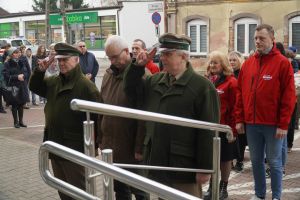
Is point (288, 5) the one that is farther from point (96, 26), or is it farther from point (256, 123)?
point (96, 26)

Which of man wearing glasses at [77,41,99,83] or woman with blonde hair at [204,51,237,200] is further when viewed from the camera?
man wearing glasses at [77,41,99,83]

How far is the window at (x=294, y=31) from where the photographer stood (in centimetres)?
1967

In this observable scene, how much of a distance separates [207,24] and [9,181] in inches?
685

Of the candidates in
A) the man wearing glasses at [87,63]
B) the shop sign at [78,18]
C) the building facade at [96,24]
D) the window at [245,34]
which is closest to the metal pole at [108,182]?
the man wearing glasses at [87,63]

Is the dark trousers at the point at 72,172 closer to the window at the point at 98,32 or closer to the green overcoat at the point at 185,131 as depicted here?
the green overcoat at the point at 185,131

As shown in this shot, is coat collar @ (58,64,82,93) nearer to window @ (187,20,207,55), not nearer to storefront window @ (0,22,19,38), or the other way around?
window @ (187,20,207,55)

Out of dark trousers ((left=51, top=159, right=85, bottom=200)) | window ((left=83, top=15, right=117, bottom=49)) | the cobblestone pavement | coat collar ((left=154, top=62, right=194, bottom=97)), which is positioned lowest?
the cobblestone pavement

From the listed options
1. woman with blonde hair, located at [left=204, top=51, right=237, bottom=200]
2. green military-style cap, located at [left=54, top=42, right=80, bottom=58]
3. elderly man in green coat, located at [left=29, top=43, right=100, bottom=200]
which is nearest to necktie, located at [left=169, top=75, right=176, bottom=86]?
elderly man in green coat, located at [left=29, top=43, right=100, bottom=200]

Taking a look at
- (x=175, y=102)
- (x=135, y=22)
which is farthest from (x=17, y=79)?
(x=135, y=22)

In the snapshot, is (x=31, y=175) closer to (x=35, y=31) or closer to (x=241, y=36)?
(x=241, y=36)

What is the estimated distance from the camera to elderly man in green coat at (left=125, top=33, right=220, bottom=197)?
10.7 feet

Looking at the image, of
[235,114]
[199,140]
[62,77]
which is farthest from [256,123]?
[62,77]

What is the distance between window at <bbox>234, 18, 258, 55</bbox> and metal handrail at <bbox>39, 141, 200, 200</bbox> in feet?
62.5

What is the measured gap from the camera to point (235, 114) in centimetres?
487
